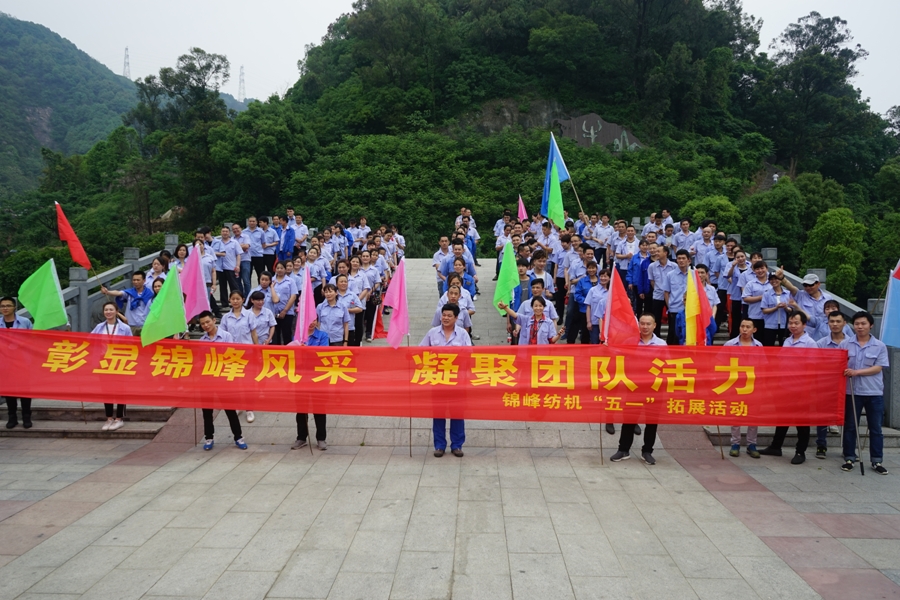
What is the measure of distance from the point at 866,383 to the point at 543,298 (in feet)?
11.9

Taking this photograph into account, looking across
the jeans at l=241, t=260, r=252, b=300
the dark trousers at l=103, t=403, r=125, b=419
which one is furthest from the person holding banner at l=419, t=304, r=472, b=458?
the jeans at l=241, t=260, r=252, b=300

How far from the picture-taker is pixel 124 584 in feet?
16.2

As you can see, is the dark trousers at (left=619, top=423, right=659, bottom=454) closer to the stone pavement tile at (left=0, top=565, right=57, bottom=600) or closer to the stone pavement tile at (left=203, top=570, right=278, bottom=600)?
the stone pavement tile at (left=203, top=570, right=278, bottom=600)

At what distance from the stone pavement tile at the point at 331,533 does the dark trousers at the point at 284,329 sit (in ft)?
15.6

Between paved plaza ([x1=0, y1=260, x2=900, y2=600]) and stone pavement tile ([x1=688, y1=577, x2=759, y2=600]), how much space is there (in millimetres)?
17

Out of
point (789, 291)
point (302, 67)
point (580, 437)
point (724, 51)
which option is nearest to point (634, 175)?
point (724, 51)

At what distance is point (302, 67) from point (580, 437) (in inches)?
2077

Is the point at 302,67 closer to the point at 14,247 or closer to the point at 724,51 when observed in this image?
the point at 14,247

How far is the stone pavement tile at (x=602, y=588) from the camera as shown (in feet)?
15.6

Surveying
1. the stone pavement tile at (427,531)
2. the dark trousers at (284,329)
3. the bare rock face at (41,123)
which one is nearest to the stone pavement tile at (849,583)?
the stone pavement tile at (427,531)

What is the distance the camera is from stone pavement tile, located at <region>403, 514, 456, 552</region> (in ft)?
18.2

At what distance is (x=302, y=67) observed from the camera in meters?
55.0

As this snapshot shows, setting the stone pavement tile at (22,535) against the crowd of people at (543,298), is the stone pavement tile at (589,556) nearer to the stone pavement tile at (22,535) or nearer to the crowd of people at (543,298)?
the crowd of people at (543,298)

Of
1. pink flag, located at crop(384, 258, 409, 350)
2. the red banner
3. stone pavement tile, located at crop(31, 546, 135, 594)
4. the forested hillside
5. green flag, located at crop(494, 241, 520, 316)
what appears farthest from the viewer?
the forested hillside
